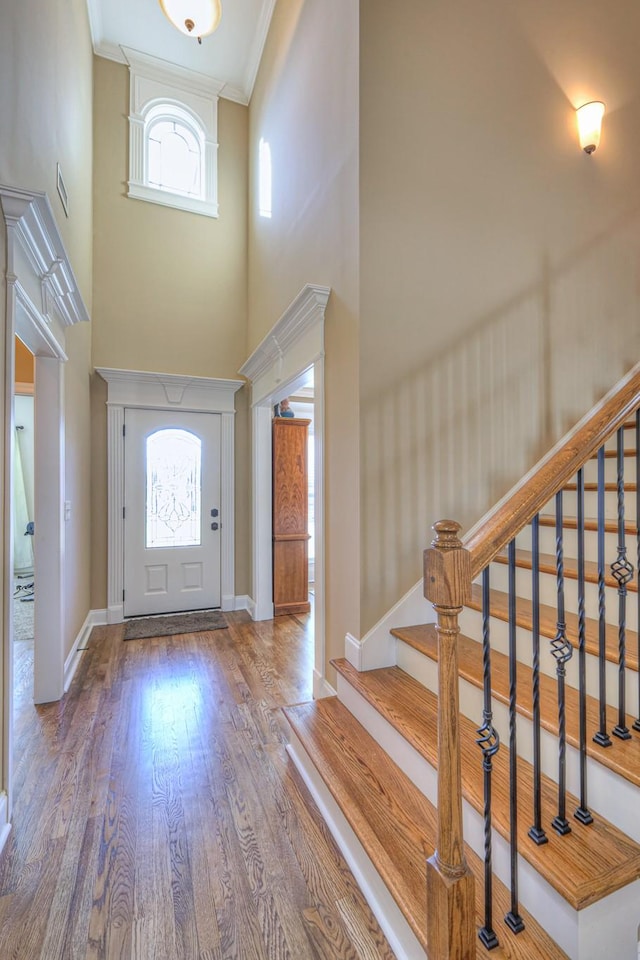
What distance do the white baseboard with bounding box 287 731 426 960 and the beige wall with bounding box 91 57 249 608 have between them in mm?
3009

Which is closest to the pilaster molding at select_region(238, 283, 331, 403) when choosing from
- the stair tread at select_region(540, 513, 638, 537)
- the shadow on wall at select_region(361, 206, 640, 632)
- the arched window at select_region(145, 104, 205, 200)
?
the shadow on wall at select_region(361, 206, 640, 632)

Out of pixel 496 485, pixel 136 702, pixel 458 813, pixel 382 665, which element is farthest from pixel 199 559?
pixel 458 813

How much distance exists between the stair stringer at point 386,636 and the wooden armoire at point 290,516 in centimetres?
223

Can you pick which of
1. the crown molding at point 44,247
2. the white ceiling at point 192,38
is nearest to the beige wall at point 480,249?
the crown molding at point 44,247

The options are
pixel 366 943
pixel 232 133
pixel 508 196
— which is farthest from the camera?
pixel 232 133

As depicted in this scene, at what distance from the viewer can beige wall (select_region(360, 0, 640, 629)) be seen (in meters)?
2.30

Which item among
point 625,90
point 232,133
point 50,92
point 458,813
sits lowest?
point 458,813

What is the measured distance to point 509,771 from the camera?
1.31 meters

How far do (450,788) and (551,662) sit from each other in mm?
915

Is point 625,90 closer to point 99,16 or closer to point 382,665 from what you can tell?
point 382,665

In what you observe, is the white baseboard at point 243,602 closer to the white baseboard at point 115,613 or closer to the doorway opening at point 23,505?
the white baseboard at point 115,613

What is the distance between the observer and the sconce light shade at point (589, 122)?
2787 mm

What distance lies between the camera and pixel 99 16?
424 centimetres

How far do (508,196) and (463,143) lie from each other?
0.40 meters
